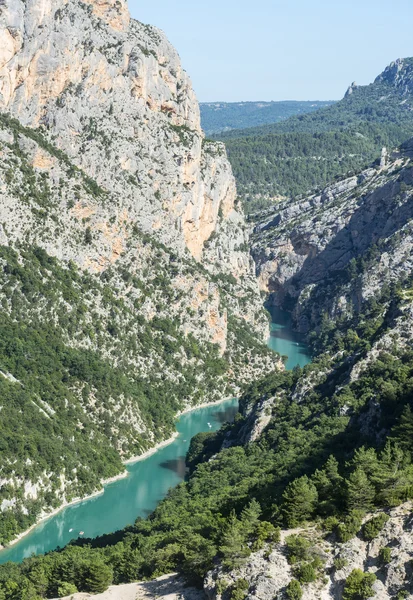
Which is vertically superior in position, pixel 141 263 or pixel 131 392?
pixel 141 263

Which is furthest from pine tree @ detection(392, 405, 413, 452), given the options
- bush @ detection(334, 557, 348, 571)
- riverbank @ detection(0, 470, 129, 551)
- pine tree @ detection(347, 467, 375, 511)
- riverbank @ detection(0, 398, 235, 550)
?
riverbank @ detection(0, 398, 235, 550)

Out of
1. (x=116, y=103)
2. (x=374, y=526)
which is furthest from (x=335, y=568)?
(x=116, y=103)

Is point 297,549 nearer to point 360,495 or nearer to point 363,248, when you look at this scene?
point 360,495

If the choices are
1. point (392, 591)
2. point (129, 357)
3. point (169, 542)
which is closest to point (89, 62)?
point (129, 357)

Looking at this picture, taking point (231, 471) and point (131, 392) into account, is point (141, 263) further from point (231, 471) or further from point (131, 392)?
point (231, 471)

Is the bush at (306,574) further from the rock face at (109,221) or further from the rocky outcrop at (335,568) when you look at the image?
the rock face at (109,221)

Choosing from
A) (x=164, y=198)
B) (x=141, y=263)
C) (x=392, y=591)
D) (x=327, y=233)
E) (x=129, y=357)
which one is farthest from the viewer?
(x=327, y=233)

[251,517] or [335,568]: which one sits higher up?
[335,568]
